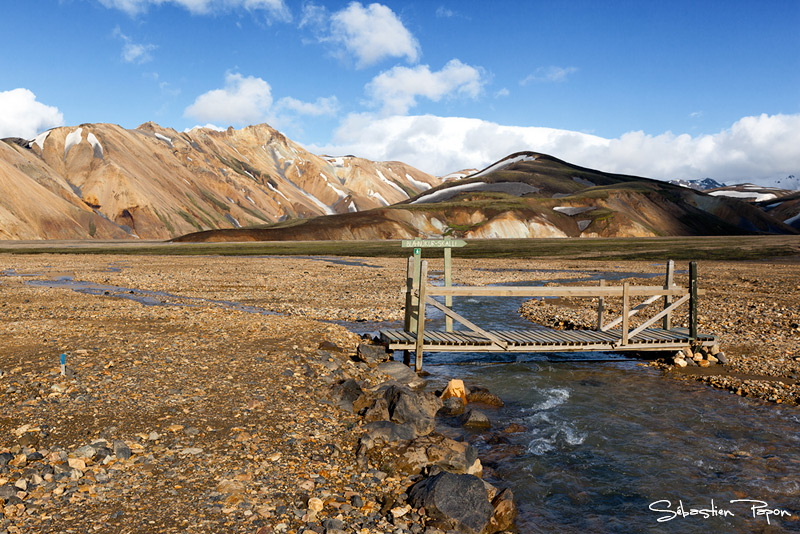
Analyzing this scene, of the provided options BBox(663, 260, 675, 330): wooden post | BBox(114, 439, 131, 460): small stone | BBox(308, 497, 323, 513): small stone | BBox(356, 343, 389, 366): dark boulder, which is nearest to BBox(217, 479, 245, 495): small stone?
BBox(308, 497, 323, 513): small stone

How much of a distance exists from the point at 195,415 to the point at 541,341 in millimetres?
10163

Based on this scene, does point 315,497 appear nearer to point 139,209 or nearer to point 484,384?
point 484,384

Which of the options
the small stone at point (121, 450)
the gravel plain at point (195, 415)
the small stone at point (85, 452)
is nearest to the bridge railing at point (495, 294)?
the gravel plain at point (195, 415)

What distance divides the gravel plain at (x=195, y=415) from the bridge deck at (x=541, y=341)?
44.2 inches

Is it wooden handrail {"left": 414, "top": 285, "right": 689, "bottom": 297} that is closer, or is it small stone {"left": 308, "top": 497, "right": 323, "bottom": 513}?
small stone {"left": 308, "top": 497, "right": 323, "bottom": 513}

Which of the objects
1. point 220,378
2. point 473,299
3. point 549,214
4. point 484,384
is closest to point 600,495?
point 484,384

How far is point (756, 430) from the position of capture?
38.0 feet

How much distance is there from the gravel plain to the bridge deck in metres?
1.12

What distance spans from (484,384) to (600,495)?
249 inches

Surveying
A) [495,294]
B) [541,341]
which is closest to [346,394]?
[495,294]

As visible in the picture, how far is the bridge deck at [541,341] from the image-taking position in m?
16.3

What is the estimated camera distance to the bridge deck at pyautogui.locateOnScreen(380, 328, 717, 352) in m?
16.3

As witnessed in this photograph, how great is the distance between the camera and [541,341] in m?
16.3
